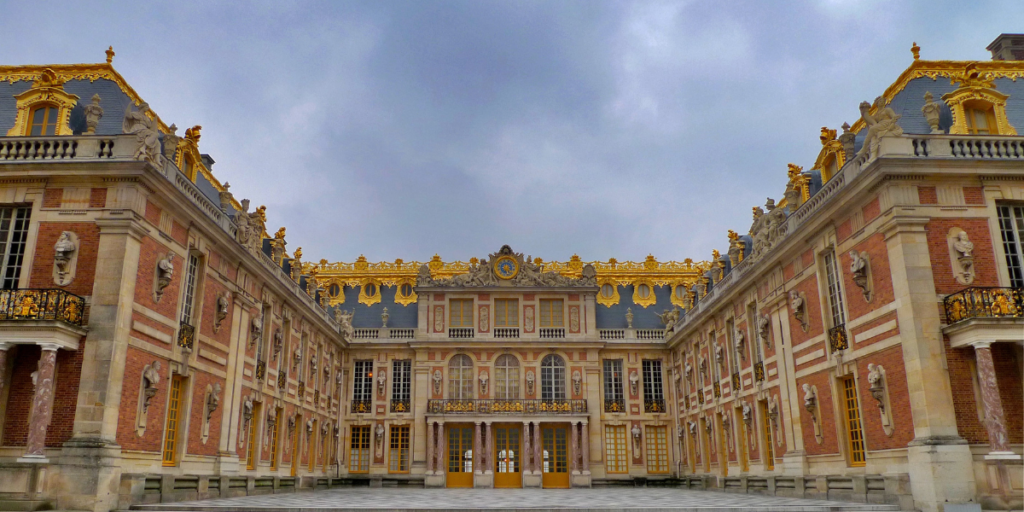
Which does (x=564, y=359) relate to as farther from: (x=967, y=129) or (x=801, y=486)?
(x=967, y=129)

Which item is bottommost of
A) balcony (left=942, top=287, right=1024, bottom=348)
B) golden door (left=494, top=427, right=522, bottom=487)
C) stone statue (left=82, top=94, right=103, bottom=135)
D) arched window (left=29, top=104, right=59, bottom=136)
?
golden door (left=494, top=427, right=522, bottom=487)

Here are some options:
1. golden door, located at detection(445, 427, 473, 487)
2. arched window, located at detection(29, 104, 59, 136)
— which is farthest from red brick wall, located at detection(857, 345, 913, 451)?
golden door, located at detection(445, 427, 473, 487)

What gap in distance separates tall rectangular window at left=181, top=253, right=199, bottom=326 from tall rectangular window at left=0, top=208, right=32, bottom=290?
376 centimetres

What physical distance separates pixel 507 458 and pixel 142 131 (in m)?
24.4

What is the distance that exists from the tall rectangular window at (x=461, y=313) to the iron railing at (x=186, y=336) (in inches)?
753

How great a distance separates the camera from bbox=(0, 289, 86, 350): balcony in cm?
1415

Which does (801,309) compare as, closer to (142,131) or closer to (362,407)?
(142,131)

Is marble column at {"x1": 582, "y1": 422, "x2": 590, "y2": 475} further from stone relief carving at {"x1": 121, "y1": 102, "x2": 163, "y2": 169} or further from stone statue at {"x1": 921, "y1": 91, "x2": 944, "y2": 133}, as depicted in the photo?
stone relief carving at {"x1": 121, "y1": 102, "x2": 163, "y2": 169}

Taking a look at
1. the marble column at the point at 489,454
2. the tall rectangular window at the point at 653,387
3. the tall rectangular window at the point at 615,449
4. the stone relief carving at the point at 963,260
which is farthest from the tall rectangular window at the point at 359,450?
the stone relief carving at the point at 963,260

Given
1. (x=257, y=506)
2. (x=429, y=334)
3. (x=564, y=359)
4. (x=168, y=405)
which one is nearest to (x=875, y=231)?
(x=257, y=506)

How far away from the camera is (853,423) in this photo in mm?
18125

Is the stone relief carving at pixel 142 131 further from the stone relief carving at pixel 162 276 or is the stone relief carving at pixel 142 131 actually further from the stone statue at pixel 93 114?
the stone relief carving at pixel 162 276

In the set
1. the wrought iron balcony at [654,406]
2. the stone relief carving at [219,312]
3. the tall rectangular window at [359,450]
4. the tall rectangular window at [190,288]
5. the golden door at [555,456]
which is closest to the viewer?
the tall rectangular window at [190,288]

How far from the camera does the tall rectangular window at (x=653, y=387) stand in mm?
36469
